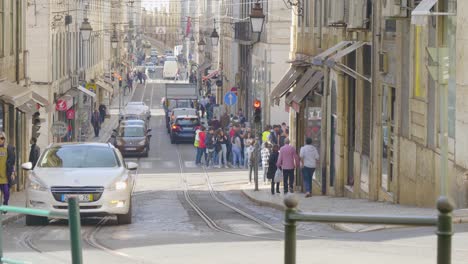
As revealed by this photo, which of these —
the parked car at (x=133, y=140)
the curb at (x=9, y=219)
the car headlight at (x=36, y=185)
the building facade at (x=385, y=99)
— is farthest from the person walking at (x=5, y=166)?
the parked car at (x=133, y=140)

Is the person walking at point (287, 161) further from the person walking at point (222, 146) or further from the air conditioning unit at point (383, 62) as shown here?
the person walking at point (222, 146)

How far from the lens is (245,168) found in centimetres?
4550

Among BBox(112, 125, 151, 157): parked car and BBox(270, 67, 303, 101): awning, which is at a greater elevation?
BBox(270, 67, 303, 101): awning

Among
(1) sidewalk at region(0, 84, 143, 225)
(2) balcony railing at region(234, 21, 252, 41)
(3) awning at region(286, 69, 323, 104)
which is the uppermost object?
(2) balcony railing at region(234, 21, 252, 41)

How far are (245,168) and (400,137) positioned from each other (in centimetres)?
2275

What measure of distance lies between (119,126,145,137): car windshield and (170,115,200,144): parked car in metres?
6.29

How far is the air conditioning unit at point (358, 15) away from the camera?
→ 2625cm

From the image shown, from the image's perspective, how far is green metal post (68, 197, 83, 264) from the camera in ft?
27.2

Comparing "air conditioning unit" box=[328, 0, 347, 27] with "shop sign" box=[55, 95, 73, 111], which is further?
"shop sign" box=[55, 95, 73, 111]

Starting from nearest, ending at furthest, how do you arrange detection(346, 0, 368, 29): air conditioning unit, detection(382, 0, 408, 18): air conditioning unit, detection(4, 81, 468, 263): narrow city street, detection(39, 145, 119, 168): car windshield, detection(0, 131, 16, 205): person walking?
1. detection(4, 81, 468, 263): narrow city street
2. detection(39, 145, 119, 168): car windshield
3. detection(382, 0, 408, 18): air conditioning unit
4. detection(0, 131, 16, 205): person walking
5. detection(346, 0, 368, 29): air conditioning unit

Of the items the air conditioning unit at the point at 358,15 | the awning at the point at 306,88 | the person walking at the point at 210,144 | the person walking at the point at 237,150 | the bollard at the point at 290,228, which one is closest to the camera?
the bollard at the point at 290,228

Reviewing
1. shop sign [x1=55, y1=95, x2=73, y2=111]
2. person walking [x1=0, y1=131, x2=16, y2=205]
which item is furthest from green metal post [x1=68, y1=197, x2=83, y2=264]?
shop sign [x1=55, y1=95, x2=73, y2=111]

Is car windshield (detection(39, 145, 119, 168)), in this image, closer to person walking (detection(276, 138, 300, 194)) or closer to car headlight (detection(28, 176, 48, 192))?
car headlight (detection(28, 176, 48, 192))

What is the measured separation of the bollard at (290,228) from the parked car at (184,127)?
5158 centimetres
